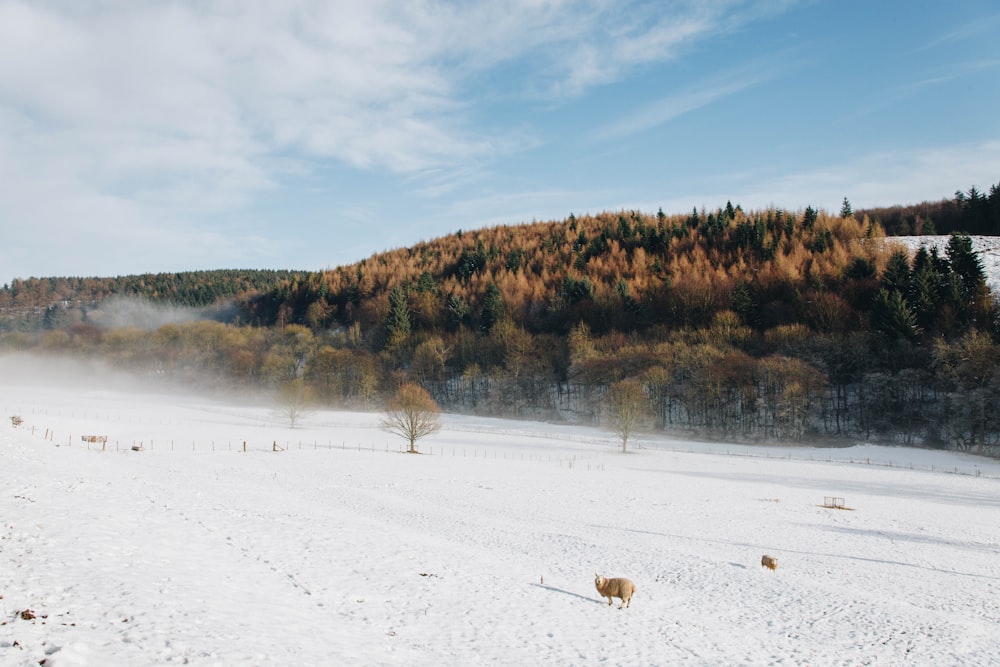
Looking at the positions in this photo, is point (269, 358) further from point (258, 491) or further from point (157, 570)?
point (157, 570)

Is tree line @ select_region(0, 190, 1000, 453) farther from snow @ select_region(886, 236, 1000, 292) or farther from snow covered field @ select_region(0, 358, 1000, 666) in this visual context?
snow covered field @ select_region(0, 358, 1000, 666)

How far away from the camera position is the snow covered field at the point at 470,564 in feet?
39.1

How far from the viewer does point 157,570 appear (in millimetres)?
14508

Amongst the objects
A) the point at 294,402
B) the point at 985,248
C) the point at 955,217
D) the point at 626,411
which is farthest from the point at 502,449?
the point at 955,217

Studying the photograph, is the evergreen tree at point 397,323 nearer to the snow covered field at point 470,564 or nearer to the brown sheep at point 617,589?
the snow covered field at point 470,564

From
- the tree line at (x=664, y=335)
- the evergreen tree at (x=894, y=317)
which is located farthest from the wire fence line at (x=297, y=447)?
the evergreen tree at (x=894, y=317)

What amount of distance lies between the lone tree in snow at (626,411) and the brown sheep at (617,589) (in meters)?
43.9

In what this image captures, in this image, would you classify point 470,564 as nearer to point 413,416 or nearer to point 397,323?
point 413,416

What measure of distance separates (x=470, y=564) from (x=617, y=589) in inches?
227

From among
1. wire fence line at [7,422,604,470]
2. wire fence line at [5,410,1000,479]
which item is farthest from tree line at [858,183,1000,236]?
wire fence line at [7,422,604,470]

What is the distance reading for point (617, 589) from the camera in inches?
644

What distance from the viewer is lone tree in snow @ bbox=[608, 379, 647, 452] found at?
60.7 metres

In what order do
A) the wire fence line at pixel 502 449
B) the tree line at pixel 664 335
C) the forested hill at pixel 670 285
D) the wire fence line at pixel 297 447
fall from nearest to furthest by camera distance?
1. the wire fence line at pixel 297 447
2. the wire fence line at pixel 502 449
3. the tree line at pixel 664 335
4. the forested hill at pixel 670 285

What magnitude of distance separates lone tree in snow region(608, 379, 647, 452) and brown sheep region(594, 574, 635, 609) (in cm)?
4390
